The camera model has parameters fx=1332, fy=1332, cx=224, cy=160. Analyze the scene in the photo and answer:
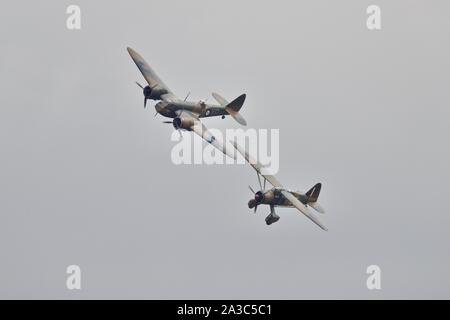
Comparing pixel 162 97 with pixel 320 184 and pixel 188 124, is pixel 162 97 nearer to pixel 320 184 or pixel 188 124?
pixel 188 124

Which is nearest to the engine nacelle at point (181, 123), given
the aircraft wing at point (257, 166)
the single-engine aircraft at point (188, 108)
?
the single-engine aircraft at point (188, 108)

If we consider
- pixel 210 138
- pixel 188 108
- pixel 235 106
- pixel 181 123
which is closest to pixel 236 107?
pixel 235 106

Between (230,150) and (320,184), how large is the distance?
10.3 metres

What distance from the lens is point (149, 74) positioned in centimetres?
10712

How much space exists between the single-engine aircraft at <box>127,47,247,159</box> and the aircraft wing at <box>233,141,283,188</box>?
1178 mm

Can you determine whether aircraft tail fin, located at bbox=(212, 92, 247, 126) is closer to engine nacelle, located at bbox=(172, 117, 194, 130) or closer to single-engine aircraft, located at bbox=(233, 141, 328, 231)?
single-engine aircraft, located at bbox=(233, 141, 328, 231)

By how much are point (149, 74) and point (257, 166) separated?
1465 centimetres

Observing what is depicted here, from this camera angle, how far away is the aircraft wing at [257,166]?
320 ft

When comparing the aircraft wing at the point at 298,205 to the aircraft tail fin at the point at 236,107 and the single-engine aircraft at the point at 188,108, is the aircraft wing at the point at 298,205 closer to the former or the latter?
the single-engine aircraft at the point at 188,108

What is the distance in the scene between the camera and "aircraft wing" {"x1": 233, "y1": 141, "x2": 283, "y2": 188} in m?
97.6

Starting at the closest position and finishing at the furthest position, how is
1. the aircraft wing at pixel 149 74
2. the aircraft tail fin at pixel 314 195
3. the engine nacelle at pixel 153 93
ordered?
the engine nacelle at pixel 153 93 < the aircraft wing at pixel 149 74 < the aircraft tail fin at pixel 314 195
